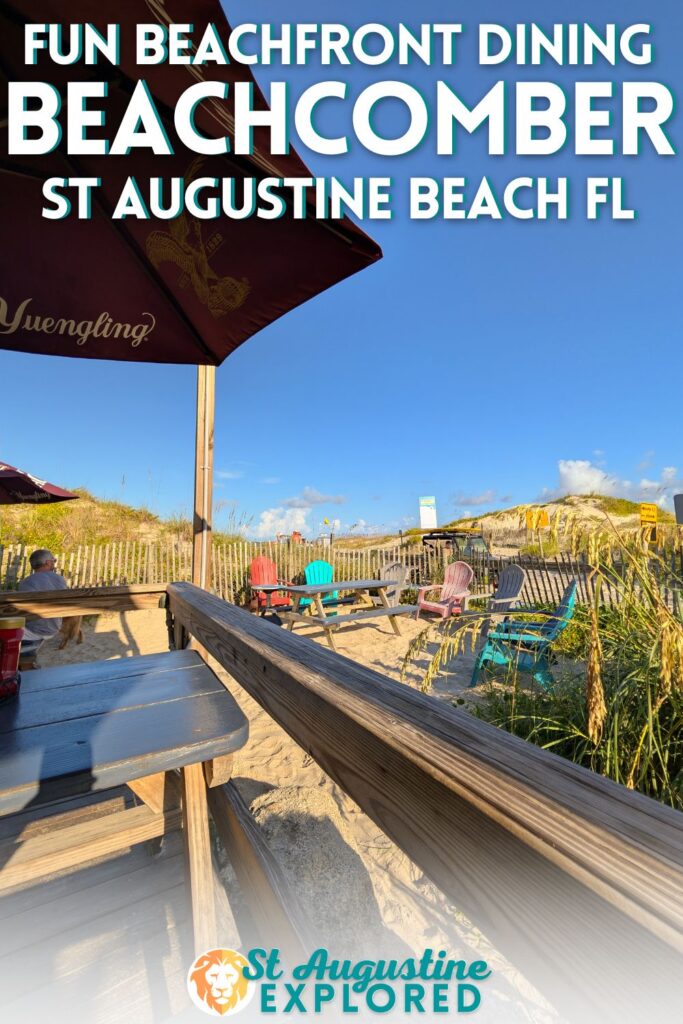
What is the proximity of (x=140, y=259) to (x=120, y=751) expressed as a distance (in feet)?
5.75

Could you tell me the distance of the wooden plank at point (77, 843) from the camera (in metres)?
1.47

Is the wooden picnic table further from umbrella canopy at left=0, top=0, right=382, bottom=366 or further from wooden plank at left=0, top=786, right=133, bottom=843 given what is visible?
umbrella canopy at left=0, top=0, right=382, bottom=366

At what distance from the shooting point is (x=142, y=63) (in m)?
1.11

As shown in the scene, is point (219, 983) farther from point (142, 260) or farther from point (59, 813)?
point (142, 260)

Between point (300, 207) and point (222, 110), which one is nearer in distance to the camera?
point (222, 110)

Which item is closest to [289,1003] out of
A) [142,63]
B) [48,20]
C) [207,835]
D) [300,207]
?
[207,835]

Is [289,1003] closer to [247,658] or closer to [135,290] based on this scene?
[247,658]

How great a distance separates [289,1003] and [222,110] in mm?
2207

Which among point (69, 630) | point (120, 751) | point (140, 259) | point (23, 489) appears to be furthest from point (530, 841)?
point (23, 489)

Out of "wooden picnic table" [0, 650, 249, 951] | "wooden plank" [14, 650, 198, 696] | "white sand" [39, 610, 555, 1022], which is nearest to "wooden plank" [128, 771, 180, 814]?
"wooden picnic table" [0, 650, 249, 951]

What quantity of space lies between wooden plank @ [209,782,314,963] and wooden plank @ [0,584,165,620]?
4.93 ft

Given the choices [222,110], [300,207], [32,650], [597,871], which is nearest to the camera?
[597,871]

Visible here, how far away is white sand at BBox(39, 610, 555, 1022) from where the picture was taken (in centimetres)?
171

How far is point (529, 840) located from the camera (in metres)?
0.44
